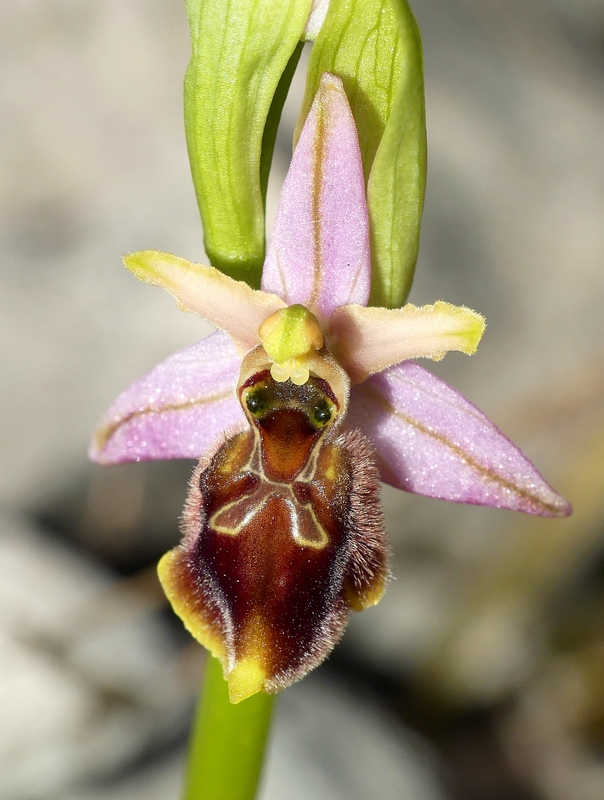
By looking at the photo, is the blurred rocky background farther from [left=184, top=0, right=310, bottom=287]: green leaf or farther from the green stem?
[left=184, top=0, right=310, bottom=287]: green leaf

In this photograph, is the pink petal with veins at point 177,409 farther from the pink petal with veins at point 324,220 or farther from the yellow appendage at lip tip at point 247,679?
the yellow appendage at lip tip at point 247,679

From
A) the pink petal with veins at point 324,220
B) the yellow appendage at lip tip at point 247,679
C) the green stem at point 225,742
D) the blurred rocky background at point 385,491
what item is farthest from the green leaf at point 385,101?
the blurred rocky background at point 385,491

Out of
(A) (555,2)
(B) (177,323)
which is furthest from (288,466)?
(A) (555,2)

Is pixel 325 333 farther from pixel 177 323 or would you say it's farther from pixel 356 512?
pixel 177 323

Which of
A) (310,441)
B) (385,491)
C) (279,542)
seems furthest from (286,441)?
(385,491)

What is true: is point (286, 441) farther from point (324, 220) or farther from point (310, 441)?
point (324, 220)

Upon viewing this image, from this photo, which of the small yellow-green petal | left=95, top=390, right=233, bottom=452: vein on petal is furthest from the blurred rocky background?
the small yellow-green petal

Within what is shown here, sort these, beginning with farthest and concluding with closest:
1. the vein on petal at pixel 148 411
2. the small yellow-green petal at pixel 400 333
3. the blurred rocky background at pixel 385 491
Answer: the blurred rocky background at pixel 385 491, the vein on petal at pixel 148 411, the small yellow-green petal at pixel 400 333
